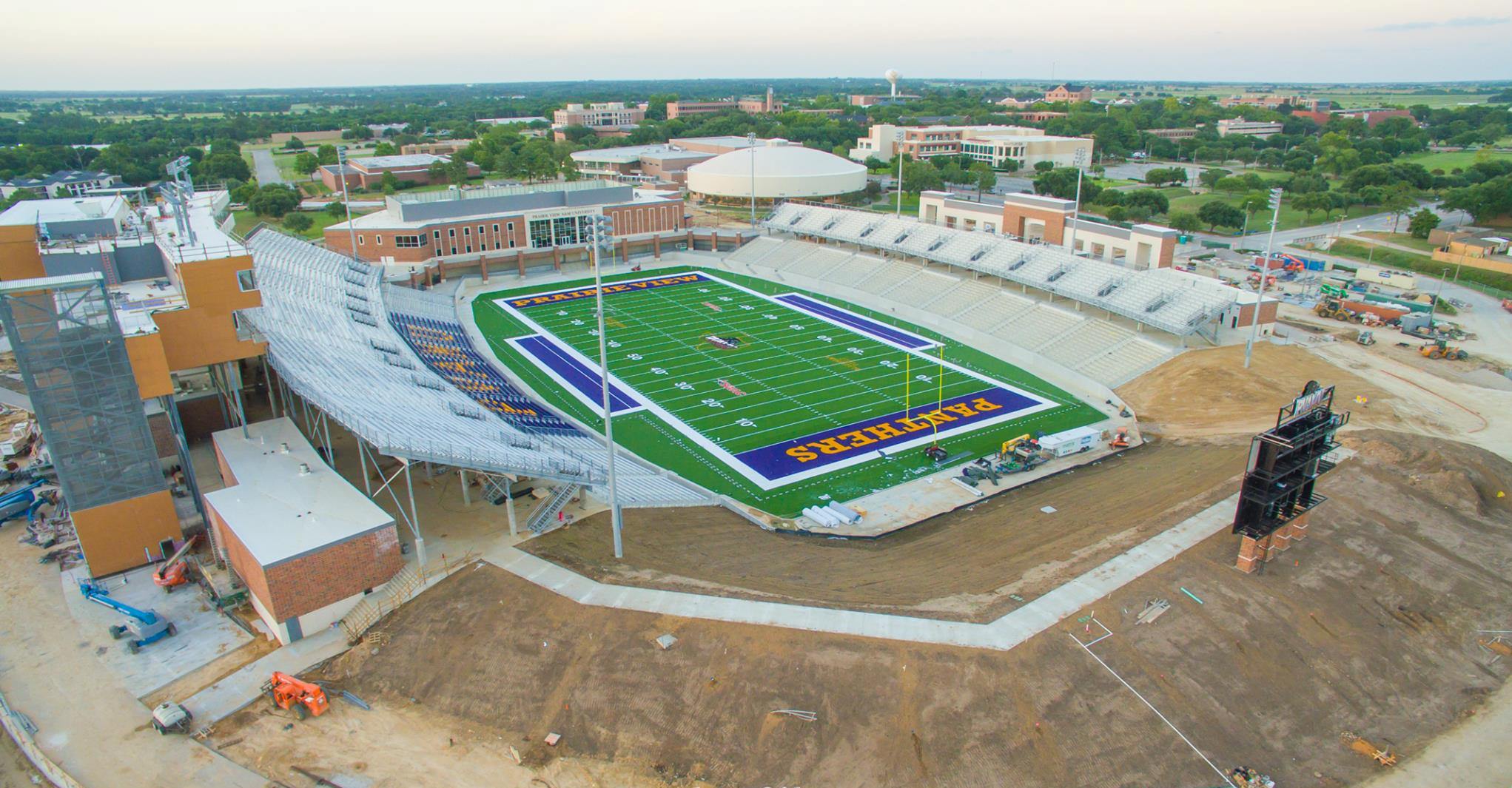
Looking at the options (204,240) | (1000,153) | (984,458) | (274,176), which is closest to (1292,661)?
(984,458)

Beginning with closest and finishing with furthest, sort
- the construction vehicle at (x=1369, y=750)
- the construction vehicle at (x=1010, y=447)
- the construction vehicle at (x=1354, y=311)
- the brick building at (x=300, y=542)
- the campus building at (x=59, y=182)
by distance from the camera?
1. the construction vehicle at (x=1369, y=750)
2. the brick building at (x=300, y=542)
3. the construction vehicle at (x=1010, y=447)
4. the construction vehicle at (x=1354, y=311)
5. the campus building at (x=59, y=182)

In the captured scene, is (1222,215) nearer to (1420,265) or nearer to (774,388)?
(1420,265)

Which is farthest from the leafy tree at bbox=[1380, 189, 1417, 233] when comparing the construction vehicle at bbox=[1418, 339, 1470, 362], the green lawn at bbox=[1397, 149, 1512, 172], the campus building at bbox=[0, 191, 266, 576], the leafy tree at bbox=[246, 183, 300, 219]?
the leafy tree at bbox=[246, 183, 300, 219]

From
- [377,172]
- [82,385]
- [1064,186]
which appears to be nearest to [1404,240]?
[1064,186]

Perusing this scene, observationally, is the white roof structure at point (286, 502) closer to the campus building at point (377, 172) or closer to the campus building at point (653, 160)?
the campus building at point (653, 160)

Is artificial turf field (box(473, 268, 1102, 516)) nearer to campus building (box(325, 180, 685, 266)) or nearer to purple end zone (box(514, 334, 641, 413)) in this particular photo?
purple end zone (box(514, 334, 641, 413))

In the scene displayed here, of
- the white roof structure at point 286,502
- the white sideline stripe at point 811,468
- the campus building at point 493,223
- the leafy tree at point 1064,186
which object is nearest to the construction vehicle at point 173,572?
the white roof structure at point 286,502
